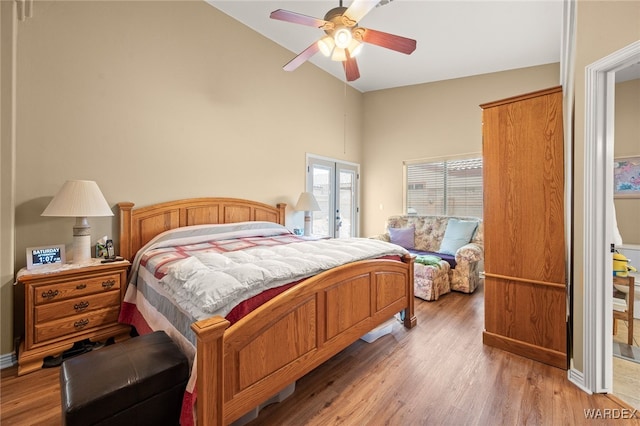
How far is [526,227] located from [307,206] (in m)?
2.78

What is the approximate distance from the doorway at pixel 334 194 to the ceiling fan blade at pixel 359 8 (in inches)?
Answer: 110

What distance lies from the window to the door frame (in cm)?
299

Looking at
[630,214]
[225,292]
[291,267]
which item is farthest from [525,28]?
[225,292]

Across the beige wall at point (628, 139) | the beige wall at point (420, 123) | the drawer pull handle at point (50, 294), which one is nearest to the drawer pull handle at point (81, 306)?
the drawer pull handle at point (50, 294)

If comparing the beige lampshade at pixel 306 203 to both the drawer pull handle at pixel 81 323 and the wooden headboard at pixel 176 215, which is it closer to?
the wooden headboard at pixel 176 215

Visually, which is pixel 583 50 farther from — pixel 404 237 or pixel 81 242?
pixel 81 242

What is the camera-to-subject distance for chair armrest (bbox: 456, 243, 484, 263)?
12.5 ft

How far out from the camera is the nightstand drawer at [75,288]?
201 cm

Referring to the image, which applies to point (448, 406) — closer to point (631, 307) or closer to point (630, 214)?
point (631, 307)

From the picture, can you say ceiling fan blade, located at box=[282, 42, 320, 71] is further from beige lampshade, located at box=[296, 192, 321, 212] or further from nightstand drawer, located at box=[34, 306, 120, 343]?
nightstand drawer, located at box=[34, 306, 120, 343]

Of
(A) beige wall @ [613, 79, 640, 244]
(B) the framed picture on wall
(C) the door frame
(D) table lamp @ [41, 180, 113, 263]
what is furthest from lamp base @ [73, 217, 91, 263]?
(A) beige wall @ [613, 79, 640, 244]

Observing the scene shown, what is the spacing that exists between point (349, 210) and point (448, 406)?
14.0ft

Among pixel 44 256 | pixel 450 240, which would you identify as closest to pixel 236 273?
pixel 44 256

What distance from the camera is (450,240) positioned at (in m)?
4.38
